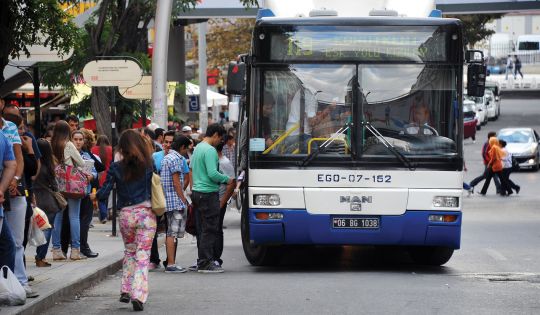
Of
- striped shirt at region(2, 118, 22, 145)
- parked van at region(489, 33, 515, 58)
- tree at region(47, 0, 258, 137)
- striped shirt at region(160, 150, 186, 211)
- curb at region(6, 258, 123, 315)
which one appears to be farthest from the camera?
parked van at region(489, 33, 515, 58)

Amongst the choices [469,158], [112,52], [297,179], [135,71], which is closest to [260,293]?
[297,179]

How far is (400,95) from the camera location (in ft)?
46.8

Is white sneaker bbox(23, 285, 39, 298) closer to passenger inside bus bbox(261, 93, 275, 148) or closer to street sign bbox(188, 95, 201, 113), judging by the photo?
passenger inside bus bbox(261, 93, 275, 148)

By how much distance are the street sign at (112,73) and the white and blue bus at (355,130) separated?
5.57 metres

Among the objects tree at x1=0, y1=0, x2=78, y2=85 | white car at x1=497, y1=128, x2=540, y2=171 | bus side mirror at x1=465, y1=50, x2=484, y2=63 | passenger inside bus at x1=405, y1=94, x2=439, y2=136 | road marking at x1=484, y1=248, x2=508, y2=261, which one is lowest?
white car at x1=497, y1=128, x2=540, y2=171

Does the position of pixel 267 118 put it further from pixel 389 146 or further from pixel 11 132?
pixel 11 132

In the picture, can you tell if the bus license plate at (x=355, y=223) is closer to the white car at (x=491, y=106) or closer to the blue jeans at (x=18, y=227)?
the blue jeans at (x=18, y=227)

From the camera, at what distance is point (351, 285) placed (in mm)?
12977

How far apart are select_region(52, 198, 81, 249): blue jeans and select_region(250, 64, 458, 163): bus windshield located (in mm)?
2546

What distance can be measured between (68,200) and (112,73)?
4.84 m

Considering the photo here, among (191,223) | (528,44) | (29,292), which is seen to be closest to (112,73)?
(191,223)

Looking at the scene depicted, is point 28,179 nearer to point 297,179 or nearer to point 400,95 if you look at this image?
point 297,179

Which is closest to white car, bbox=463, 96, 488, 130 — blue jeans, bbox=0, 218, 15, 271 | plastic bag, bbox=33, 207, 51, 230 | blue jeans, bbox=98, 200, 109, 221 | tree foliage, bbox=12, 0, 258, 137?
tree foliage, bbox=12, 0, 258, 137

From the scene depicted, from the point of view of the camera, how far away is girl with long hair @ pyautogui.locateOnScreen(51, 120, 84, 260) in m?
15.1
